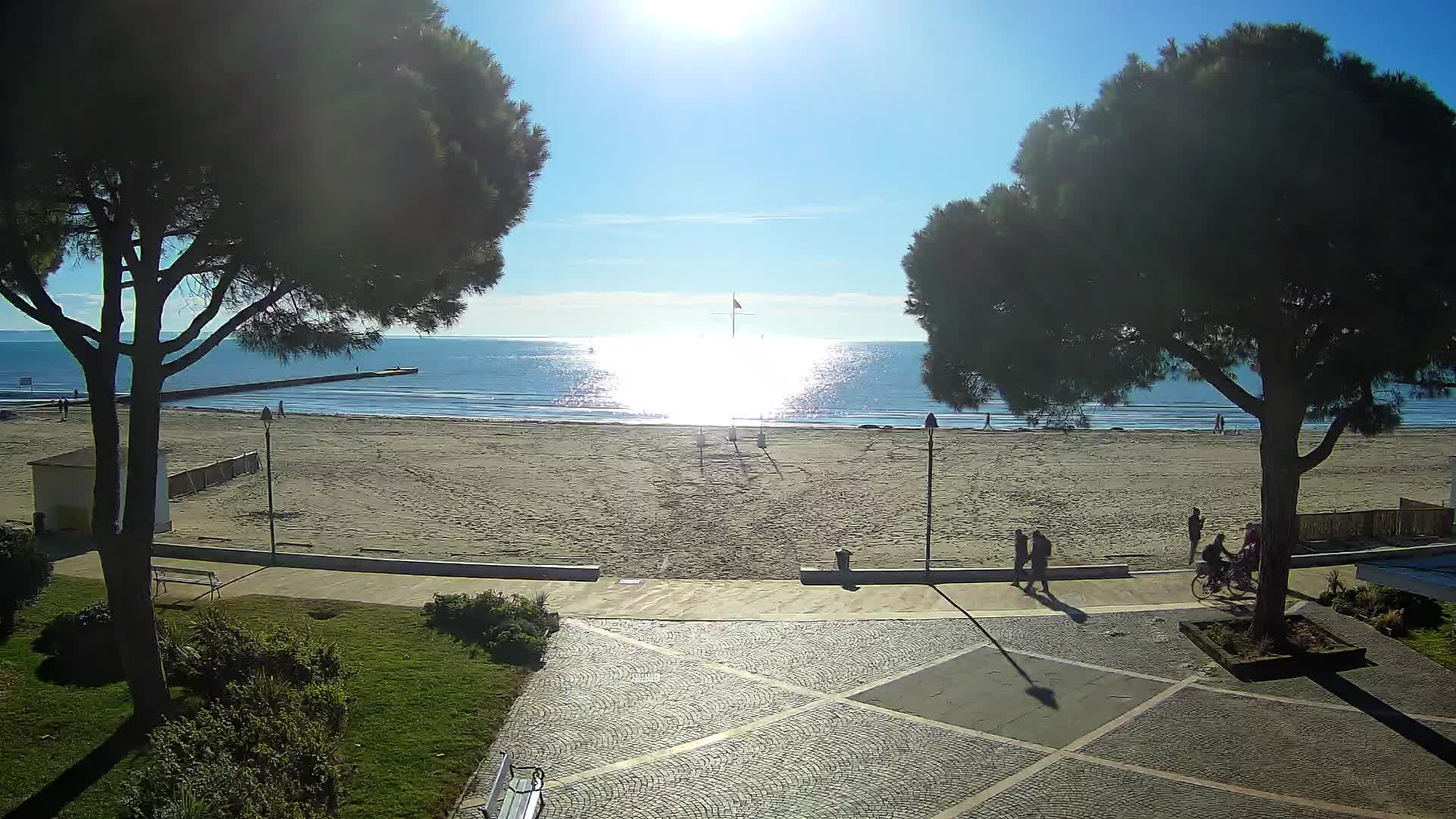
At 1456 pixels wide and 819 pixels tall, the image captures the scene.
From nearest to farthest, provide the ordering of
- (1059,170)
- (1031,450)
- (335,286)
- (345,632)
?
(335,286)
(1059,170)
(345,632)
(1031,450)

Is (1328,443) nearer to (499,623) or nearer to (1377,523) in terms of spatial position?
(1377,523)

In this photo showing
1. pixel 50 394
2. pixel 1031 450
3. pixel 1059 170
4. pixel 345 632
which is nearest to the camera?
pixel 1059 170

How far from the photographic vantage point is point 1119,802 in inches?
328

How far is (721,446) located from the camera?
4434 cm

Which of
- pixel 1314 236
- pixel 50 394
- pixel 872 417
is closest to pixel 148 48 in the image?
pixel 1314 236

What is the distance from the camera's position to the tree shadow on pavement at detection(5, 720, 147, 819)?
→ 708cm

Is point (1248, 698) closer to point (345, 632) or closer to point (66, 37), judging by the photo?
point (345, 632)

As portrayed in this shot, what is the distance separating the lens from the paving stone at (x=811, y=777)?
26.7 ft

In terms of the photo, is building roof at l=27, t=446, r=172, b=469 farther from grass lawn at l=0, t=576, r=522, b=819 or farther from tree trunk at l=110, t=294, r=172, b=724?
tree trunk at l=110, t=294, r=172, b=724

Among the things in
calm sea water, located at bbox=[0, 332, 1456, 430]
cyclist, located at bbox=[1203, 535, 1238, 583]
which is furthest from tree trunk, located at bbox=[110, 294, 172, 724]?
Result: calm sea water, located at bbox=[0, 332, 1456, 430]

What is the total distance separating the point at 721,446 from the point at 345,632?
32267 mm

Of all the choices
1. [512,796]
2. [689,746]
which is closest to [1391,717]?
[689,746]

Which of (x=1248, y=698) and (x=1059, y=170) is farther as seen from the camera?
(x=1059, y=170)

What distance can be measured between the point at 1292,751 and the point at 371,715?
9725 millimetres
